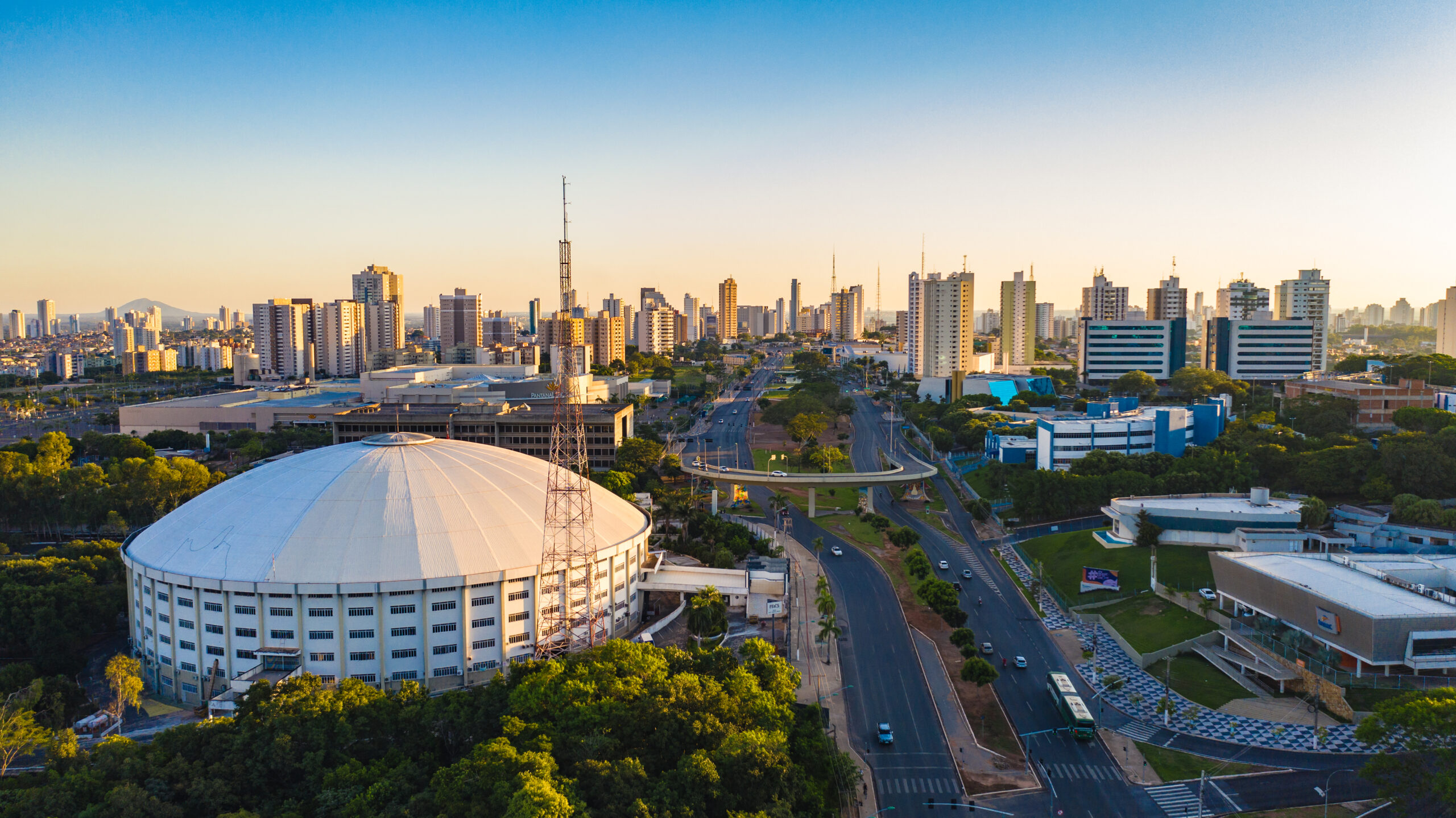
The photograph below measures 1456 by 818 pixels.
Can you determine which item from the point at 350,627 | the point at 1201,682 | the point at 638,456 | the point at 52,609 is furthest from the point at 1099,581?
the point at 52,609

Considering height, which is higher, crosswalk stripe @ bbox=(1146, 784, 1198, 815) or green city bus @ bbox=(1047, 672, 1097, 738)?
green city bus @ bbox=(1047, 672, 1097, 738)

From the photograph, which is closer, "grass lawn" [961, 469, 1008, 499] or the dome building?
the dome building

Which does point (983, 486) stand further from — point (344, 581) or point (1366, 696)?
point (344, 581)

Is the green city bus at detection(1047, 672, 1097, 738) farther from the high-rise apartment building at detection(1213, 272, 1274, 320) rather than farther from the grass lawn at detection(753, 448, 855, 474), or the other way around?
the high-rise apartment building at detection(1213, 272, 1274, 320)

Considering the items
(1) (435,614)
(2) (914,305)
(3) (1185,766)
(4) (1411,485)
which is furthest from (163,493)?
(2) (914,305)

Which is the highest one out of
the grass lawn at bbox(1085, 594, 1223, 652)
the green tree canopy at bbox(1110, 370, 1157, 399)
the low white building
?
the green tree canopy at bbox(1110, 370, 1157, 399)

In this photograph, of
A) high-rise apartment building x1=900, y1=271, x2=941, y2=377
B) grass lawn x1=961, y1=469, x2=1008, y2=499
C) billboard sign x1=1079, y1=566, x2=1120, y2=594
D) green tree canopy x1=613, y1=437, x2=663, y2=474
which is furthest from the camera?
high-rise apartment building x1=900, y1=271, x2=941, y2=377

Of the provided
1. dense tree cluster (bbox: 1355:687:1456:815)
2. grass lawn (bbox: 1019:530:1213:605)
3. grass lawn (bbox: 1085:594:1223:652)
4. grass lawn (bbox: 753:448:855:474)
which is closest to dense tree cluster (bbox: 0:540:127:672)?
grass lawn (bbox: 753:448:855:474)
